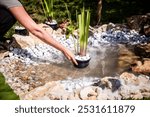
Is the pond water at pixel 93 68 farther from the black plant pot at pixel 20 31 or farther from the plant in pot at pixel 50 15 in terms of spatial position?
the plant in pot at pixel 50 15

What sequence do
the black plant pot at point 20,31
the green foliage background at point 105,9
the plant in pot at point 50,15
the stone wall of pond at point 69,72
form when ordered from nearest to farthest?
the stone wall of pond at point 69,72, the black plant pot at point 20,31, the plant in pot at point 50,15, the green foliage background at point 105,9

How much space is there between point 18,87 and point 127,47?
5.89ft

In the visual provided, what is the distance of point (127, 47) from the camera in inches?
196

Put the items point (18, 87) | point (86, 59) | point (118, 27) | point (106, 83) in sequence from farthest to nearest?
point (118, 27) → point (86, 59) → point (18, 87) → point (106, 83)

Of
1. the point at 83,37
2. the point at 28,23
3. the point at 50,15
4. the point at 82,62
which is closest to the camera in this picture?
the point at 28,23

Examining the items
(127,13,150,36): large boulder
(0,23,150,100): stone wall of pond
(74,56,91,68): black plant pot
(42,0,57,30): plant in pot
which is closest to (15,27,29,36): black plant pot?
(0,23,150,100): stone wall of pond

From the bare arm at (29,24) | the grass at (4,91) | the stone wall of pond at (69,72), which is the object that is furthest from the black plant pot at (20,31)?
the grass at (4,91)

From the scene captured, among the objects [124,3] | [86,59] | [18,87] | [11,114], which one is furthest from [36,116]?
[124,3]

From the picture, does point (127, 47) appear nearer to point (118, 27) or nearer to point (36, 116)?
point (118, 27)

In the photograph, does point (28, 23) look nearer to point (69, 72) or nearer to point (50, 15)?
point (69, 72)

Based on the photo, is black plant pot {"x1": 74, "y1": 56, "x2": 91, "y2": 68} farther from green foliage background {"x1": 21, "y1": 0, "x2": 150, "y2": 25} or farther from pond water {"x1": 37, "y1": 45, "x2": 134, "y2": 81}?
green foliage background {"x1": 21, "y1": 0, "x2": 150, "y2": 25}

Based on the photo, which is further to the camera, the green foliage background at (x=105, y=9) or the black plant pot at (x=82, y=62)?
the green foliage background at (x=105, y=9)

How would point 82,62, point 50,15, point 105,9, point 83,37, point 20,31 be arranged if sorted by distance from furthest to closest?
point 105,9
point 50,15
point 20,31
point 83,37
point 82,62

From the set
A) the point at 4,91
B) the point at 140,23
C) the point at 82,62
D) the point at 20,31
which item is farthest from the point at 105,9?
the point at 4,91
